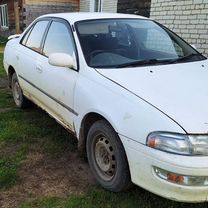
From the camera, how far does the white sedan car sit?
2.74 metres

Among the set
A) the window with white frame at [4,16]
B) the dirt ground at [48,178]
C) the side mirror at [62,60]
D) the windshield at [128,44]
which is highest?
the windshield at [128,44]

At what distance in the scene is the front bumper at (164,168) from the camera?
105 inches

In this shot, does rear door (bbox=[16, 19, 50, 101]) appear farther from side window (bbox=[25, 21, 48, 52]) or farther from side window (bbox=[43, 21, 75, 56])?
side window (bbox=[43, 21, 75, 56])

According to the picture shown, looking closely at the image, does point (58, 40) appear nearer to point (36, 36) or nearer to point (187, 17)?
point (36, 36)

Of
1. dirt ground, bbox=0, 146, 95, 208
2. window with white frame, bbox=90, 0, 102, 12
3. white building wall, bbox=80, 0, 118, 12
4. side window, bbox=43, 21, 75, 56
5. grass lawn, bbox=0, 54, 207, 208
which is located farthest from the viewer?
window with white frame, bbox=90, 0, 102, 12

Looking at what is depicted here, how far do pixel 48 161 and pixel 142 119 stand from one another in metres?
1.64

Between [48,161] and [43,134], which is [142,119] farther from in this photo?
[43,134]

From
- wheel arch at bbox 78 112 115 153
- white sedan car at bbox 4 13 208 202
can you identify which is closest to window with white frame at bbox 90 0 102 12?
white sedan car at bbox 4 13 208 202

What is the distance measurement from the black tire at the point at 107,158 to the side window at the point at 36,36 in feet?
6.39

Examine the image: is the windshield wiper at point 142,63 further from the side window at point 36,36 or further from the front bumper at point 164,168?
the side window at point 36,36

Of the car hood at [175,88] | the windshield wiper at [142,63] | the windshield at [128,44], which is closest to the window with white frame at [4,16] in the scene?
the windshield at [128,44]

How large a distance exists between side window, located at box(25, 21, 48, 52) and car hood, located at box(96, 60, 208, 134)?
1738 mm

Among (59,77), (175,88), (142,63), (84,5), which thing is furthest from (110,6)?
(175,88)

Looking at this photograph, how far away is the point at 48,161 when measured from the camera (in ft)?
13.5
